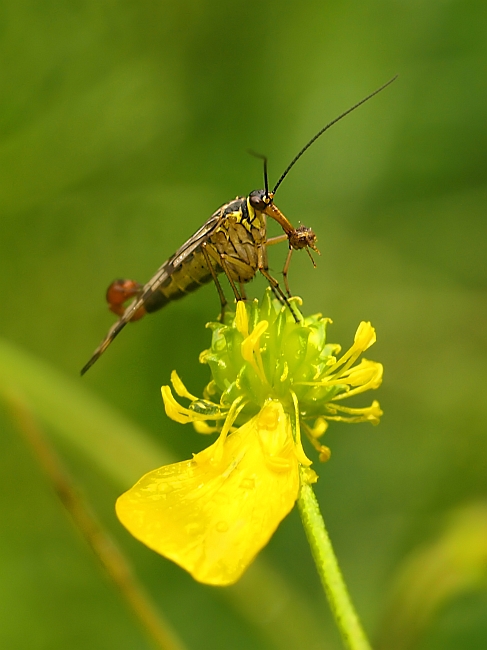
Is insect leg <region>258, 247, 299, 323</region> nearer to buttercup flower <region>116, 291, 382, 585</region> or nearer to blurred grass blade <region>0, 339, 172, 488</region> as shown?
buttercup flower <region>116, 291, 382, 585</region>

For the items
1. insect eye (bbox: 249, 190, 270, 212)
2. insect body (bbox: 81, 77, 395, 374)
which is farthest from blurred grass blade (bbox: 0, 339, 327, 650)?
insect eye (bbox: 249, 190, 270, 212)

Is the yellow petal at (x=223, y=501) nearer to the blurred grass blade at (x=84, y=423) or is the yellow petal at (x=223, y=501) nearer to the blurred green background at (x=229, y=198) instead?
the blurred grass blade at (x=84, y=423)

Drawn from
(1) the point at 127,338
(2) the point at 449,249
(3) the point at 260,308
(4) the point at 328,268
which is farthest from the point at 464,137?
(3) the point at 260,308

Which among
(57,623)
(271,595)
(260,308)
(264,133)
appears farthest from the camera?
(264,133)

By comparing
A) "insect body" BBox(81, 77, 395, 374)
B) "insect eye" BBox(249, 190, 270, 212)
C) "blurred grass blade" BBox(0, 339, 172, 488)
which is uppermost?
"insect eye" BBox(249, 190, 270, 212)

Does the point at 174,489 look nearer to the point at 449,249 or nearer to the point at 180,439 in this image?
the point at 180,439

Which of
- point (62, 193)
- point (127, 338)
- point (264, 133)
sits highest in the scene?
point (62, 193)
